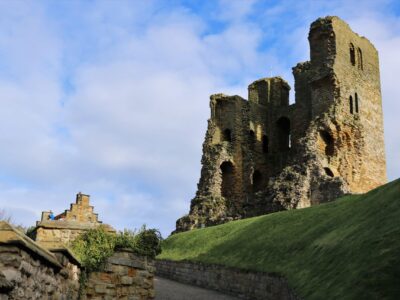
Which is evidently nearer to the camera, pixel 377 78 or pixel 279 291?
pixel 279 291

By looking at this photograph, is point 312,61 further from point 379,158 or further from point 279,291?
point 279,291

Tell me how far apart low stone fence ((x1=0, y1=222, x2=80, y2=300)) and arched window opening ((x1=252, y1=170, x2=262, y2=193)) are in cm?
3336

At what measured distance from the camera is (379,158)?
3919 cm

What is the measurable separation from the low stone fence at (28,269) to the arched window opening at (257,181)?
1314 inches

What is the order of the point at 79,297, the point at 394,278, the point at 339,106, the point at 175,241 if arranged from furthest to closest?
1. the point at 339,106
2. the point at 175,241
3. the point at 79,297
4. the point at 394,278

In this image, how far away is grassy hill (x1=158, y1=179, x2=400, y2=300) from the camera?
10484mm

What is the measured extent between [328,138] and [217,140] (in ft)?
27.7

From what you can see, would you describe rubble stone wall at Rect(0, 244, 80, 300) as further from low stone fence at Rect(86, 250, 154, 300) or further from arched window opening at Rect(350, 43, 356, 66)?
arched window opening at Rect(350, 43, 356, 66)

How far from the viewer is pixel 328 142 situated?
121 feet

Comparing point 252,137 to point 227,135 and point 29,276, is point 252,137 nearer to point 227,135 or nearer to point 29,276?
point 227,135

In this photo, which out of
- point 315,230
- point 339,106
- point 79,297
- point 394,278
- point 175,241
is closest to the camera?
point 394,278

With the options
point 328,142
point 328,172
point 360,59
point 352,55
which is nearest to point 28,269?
point 328,172

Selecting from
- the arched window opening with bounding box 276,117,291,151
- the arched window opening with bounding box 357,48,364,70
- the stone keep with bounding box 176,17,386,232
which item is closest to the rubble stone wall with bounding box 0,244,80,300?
the stone keep with bounding box 176,17,386,232

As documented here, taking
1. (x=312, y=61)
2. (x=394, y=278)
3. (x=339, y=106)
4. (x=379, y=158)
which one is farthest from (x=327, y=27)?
(x=394, y=278)
